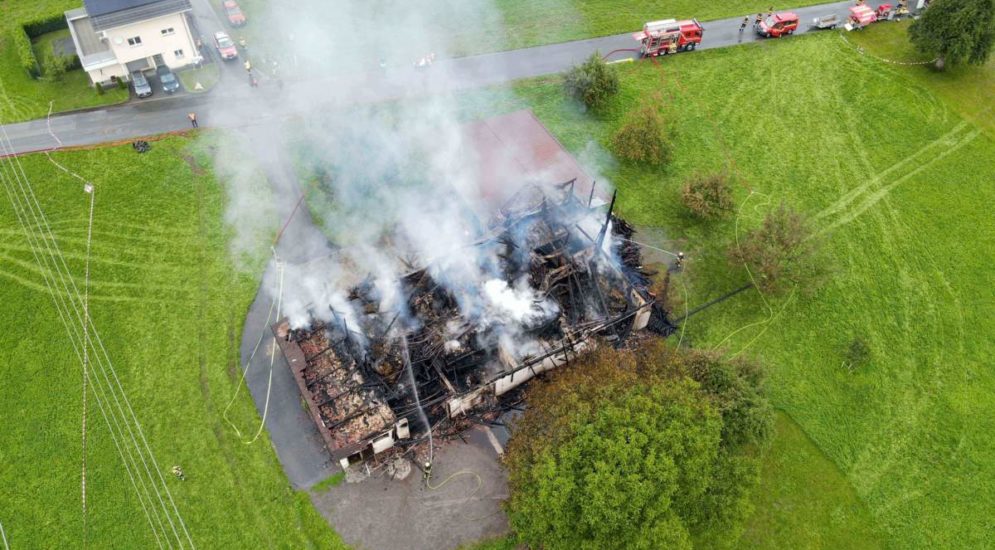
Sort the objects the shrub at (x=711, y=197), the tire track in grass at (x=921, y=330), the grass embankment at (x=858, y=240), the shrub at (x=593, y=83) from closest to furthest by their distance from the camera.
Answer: the tire track in grass at (x=921, y=330) → the grass embankment at (x=858, y=240) → the shrub at (x=711, y=197) → the shrub at (x=593, y=83)

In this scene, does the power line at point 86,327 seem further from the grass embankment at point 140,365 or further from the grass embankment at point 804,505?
the grass embankment at point 804,505

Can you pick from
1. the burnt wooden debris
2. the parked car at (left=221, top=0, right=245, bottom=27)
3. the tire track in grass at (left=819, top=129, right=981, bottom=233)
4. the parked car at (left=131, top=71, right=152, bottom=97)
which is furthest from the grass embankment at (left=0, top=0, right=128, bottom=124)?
the tire track in grass at (left=819, top=129, right=981, bottom=233)

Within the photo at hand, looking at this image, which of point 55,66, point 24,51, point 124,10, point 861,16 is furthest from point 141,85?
point 861,16

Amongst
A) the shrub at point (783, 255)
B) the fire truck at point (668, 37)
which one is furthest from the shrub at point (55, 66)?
the shrub at point (783, 255)

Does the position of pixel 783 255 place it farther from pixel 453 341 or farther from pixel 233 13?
pixel 233 13

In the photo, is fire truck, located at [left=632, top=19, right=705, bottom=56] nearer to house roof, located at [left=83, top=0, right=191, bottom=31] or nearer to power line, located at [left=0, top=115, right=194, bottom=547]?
house roof, located at [left=83, top=0, right=191, bottom=31]
